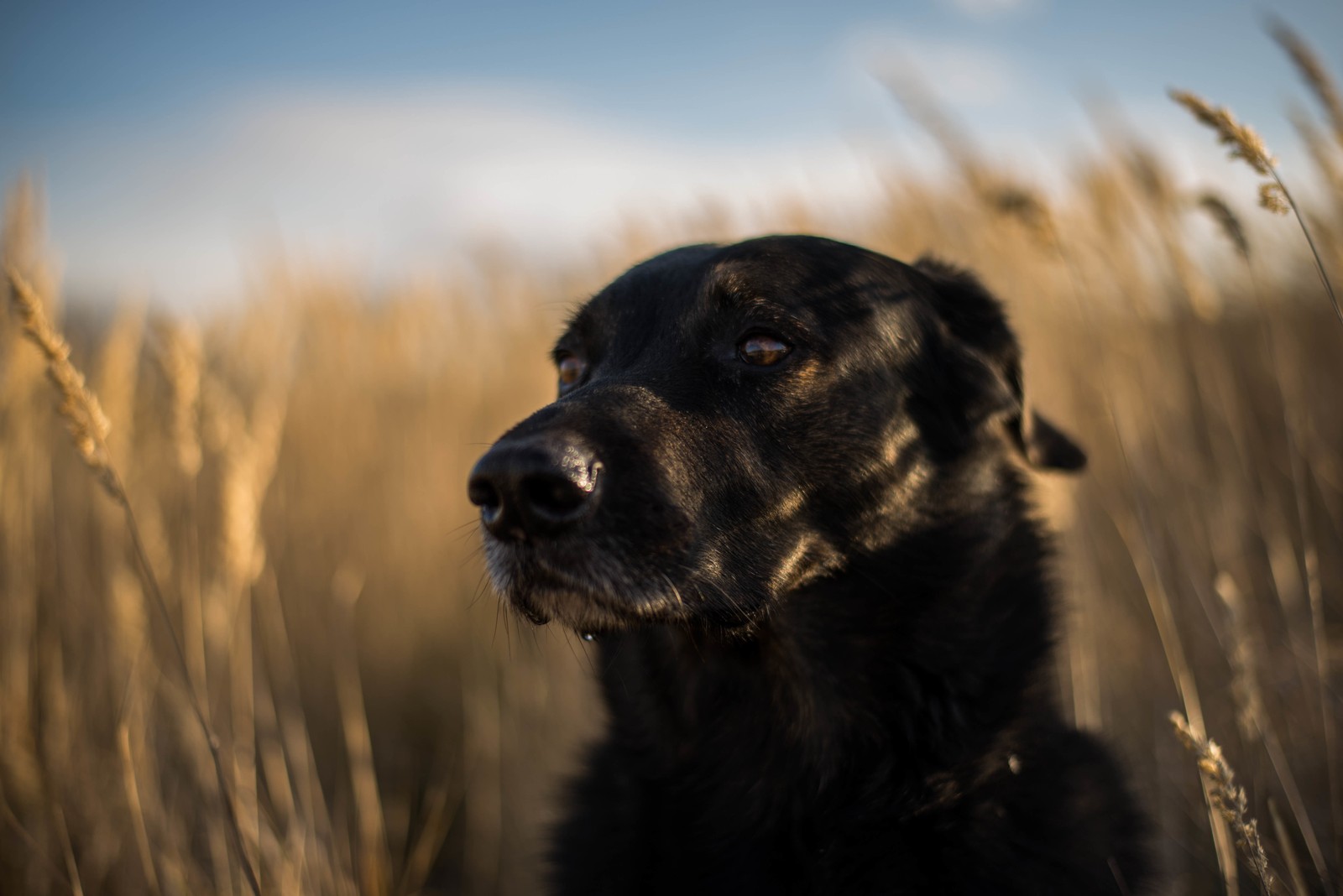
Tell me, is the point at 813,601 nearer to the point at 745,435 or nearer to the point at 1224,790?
the point at 745,435

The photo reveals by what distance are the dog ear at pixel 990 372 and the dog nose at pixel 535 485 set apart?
105 cm

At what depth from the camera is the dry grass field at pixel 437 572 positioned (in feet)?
7.48

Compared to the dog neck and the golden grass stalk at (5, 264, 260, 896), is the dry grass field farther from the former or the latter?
the dog neck

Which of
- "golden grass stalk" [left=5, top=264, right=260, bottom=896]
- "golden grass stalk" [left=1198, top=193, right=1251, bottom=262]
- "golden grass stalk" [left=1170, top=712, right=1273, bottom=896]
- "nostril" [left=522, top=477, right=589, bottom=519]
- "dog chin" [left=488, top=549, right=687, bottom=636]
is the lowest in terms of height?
"golden grass stalk" [left=1170, top=712, right=1273, bottom=896]

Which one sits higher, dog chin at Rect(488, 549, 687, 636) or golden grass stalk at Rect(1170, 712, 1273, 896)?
dog chin at Rect(488, 549, 687, 636)

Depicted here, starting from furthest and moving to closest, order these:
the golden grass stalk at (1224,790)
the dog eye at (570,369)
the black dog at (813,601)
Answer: the dog eye at (570,369), the black dog at (813,601), the golden grass stalk at (1224,790)

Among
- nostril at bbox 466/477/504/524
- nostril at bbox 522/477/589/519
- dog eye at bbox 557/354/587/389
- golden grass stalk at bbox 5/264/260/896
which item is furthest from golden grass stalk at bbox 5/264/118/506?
dog eye at bbox 557/354/587/389

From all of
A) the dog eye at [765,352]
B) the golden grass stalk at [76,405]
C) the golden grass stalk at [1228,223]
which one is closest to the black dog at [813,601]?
the dog eye at [765,352]

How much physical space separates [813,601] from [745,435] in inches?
16.9

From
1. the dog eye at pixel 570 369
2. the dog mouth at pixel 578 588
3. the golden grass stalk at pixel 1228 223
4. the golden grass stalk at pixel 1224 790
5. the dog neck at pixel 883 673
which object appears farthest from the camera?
the dog eye at pixel 570 369

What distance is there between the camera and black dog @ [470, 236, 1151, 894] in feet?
5.16

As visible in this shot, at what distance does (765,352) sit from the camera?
178 cm

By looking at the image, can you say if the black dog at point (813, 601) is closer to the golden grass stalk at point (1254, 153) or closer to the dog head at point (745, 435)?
the dog head at point (745, 435)

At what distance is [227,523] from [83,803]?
1203 millimetres
